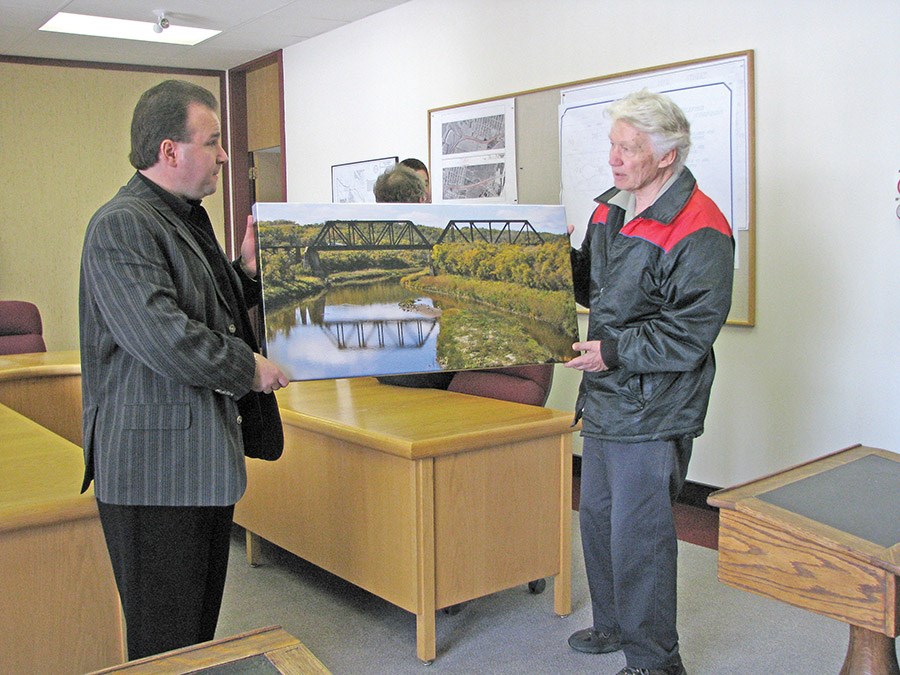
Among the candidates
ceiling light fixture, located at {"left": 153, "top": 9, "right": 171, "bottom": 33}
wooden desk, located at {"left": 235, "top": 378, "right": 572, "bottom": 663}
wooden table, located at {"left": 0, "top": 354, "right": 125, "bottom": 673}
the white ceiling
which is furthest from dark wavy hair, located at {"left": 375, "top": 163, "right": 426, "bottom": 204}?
ceiling light fixture, located at {"left": 153, "top": 9, "right": 171, "bottom": 33}

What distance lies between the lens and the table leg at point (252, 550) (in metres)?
3.44

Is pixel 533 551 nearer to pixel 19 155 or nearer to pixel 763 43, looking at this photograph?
pixel 763 43

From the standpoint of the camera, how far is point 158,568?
1.86m

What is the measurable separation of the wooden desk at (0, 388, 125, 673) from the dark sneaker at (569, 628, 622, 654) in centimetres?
134

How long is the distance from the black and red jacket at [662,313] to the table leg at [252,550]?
5.35 ft

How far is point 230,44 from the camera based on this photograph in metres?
6.75

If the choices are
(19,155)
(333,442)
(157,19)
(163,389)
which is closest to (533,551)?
(333,442)

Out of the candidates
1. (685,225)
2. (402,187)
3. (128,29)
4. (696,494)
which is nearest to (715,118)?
(402,187)

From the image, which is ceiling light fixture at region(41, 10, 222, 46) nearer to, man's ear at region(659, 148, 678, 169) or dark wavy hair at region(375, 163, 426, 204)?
dark wavy hair at region(375, 163, 426, 204)

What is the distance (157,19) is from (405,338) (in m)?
4.49

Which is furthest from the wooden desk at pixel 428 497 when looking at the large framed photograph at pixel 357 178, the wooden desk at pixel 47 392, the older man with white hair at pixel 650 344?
the large framed photograph at pixel 357 178

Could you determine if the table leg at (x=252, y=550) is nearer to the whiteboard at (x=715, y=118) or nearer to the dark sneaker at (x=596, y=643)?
the dark sneaker at (x=596, y=643)

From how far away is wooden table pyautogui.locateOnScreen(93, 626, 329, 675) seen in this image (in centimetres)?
143

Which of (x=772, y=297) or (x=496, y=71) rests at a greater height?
(x=496, y=71)
